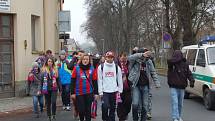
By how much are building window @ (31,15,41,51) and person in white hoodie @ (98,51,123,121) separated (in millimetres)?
11406

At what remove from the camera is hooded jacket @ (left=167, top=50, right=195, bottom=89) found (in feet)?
36.1

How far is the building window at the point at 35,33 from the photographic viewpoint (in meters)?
21.0

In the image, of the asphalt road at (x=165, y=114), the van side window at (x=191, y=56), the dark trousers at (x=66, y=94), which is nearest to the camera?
the asphalt road at (x=165, y=114)

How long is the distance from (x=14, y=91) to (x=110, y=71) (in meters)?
9.42

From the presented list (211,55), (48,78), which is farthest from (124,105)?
(211,55)

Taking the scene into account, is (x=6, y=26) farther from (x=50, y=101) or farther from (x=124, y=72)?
(x=124, y=72)

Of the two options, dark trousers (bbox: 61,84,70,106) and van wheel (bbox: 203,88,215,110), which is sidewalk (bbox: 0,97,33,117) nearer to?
dark trousers (bbox: 61,84,70,106)

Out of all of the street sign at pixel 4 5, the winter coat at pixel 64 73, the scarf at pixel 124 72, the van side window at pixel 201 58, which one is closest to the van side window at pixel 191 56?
the van side window at pixel 201 58

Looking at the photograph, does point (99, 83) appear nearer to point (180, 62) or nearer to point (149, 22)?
point (180, 62)

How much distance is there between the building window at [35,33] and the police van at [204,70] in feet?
25.6

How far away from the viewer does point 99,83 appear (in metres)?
9.95

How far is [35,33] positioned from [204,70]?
941 cm

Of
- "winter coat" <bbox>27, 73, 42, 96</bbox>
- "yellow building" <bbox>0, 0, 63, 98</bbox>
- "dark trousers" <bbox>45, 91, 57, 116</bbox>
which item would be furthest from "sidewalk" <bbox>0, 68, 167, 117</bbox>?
"dark trousers" <bbox>45, 91, 57, 116</bbox>

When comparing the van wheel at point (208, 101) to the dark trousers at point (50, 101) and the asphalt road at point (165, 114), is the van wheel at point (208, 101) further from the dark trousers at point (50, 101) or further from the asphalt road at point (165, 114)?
the dark trousers at point (50, 101)
